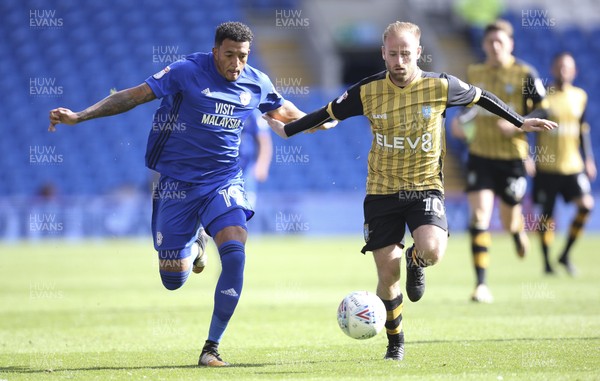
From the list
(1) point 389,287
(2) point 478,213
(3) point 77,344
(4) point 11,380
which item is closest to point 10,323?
(3) point 77,344

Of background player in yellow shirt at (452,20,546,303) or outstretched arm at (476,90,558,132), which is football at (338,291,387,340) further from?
background player in yellow shirt at (452,20,546,303)

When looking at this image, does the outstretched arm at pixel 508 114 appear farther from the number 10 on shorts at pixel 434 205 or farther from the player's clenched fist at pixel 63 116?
the player's clenched fist at pixel 63 116

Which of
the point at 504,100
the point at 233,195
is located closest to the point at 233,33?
the point at 233,195

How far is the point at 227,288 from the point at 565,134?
8.85 metres

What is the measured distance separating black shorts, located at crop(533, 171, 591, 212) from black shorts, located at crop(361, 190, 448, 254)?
305 inches

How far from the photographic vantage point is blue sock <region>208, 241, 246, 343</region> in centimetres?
670

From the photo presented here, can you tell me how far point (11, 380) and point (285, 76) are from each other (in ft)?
77.3

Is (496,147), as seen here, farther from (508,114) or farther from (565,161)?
(508,114)

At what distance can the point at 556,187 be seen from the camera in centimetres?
1423

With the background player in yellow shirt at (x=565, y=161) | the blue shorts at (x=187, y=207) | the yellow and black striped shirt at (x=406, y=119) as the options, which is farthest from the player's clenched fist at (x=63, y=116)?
the background player in yellow shirt at (x=565, y=161)

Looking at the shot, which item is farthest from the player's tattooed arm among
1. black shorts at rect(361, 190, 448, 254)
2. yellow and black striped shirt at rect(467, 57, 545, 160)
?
yellow and black striped shirt at rect(467, 57, 545, 160)

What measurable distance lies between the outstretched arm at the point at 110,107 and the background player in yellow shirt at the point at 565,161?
8.49m

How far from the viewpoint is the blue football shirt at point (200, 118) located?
23.2 ft

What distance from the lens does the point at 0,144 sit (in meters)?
26.2
